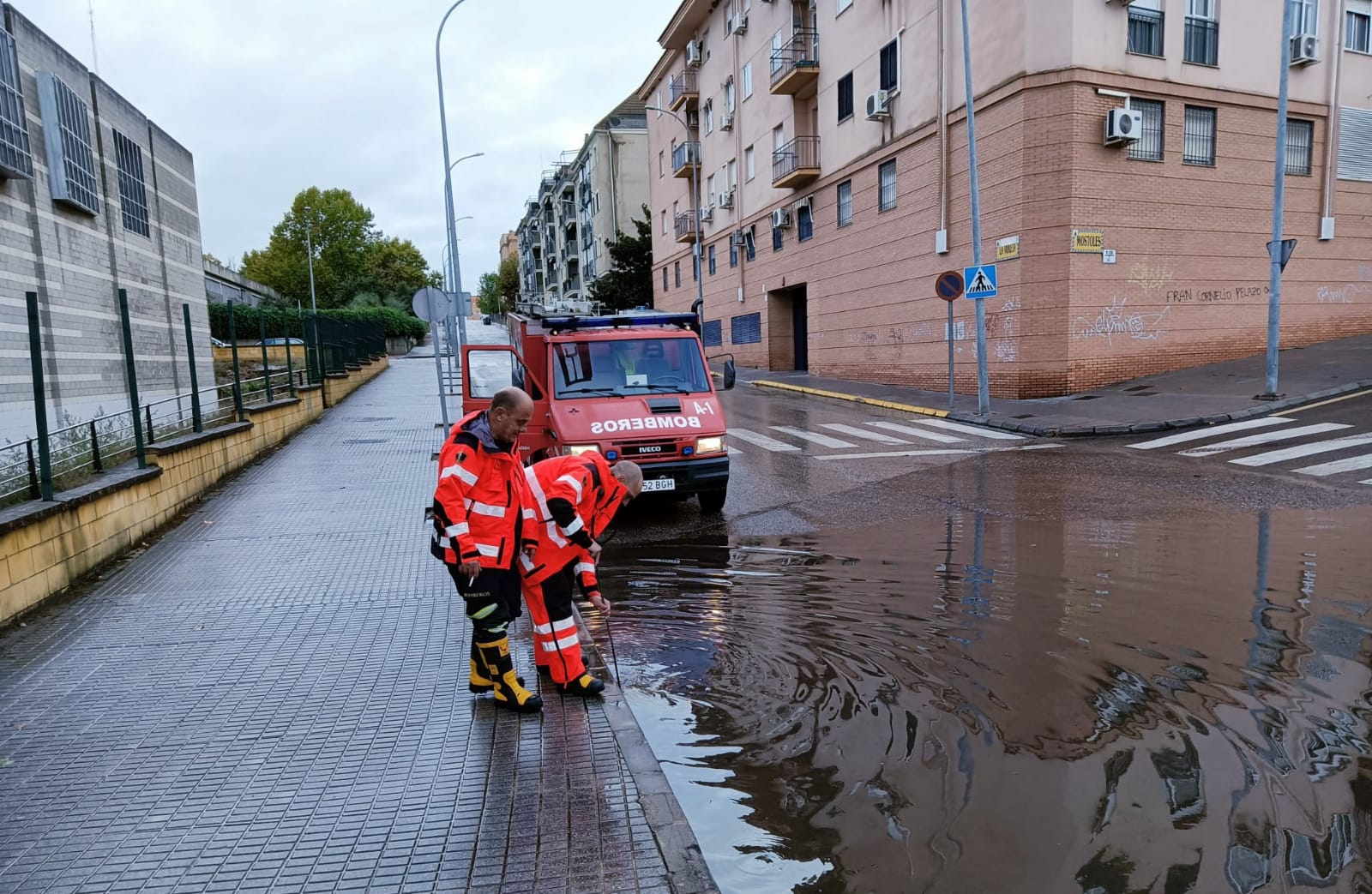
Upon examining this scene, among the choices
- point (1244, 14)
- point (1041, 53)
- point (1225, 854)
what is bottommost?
point (1225, 854)

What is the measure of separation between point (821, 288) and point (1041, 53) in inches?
416

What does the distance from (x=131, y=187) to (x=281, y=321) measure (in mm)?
3633

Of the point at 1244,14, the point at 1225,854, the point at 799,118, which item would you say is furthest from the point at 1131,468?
the point at 799,118

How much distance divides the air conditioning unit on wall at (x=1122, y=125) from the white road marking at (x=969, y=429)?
6.68 metres

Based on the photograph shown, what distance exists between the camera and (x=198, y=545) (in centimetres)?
812

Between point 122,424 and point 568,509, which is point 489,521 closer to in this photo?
point 568,509

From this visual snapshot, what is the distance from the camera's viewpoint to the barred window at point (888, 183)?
73.8ft

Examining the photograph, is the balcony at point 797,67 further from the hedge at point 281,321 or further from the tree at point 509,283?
the tree at point 509,283

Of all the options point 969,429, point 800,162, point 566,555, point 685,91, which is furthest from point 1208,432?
point 685,91

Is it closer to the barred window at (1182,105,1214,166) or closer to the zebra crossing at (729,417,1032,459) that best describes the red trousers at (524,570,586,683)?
the zebra crossing at (729,417,1032,459)

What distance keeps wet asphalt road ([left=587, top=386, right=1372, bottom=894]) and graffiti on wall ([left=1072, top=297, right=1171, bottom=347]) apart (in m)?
8.79

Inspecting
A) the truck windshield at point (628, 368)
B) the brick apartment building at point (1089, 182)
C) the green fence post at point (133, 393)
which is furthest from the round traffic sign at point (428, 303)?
the brick apartment building at point (1089, 182)

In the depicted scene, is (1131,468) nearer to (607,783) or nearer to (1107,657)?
(1107,657)

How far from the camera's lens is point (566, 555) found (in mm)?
4441
